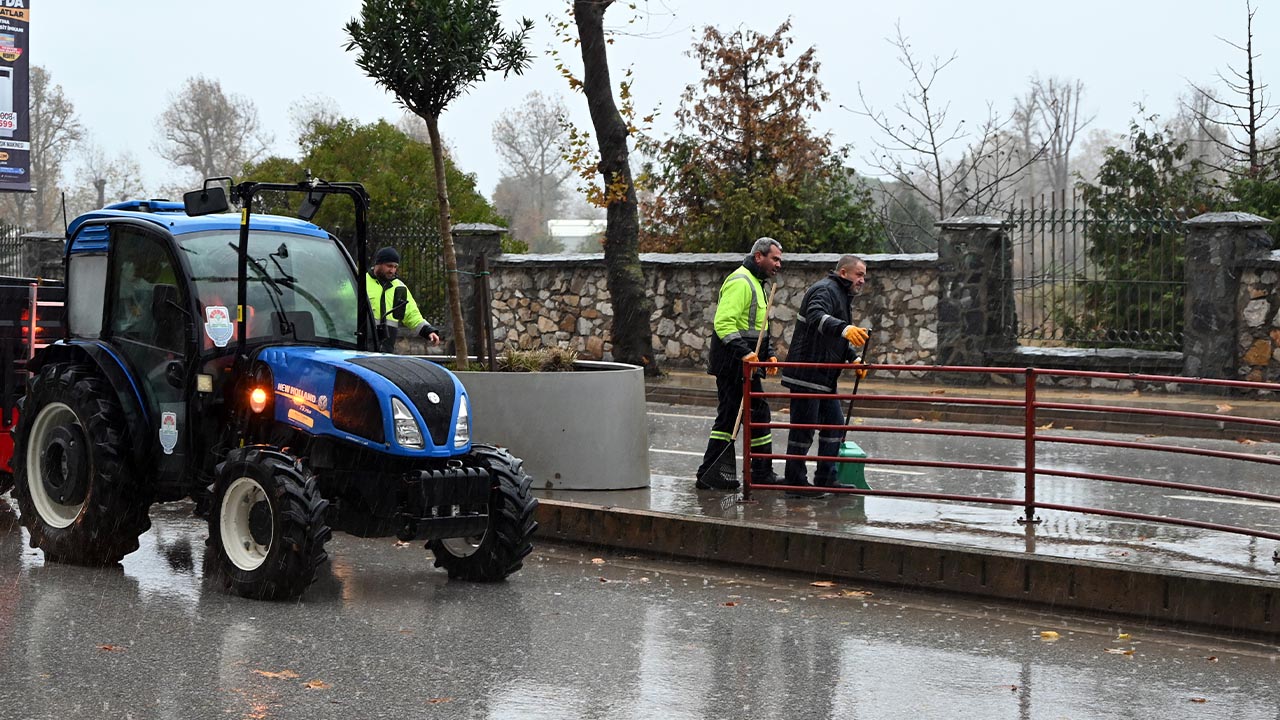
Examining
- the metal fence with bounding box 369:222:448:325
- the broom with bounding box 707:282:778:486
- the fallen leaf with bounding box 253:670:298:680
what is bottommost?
the fallen leaf with bounding box 253:670:298:680

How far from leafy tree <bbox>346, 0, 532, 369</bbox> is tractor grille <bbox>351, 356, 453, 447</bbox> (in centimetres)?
290

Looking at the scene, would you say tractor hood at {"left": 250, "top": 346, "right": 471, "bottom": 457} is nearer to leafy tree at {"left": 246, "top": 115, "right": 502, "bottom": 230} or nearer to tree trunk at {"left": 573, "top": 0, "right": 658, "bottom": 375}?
tree trunk at {"left": 573, "top": 0, "right": 658, "bottom": 375}

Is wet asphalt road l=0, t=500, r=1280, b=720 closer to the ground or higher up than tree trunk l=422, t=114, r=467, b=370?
closer to the ground

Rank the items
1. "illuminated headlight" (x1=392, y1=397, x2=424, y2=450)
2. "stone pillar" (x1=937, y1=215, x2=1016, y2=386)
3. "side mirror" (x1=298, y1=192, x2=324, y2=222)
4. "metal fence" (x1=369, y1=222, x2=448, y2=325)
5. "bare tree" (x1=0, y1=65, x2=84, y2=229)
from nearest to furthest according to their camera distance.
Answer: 1. "illuminated headlight" (x1=392, y1=397, x2=424, y2=450)
2. "side mirror" (x1=298, y1=192, x2=324, y2=222)
3. "stone pillar" (x1=937, y1=215, x2=1016, y2=386)
4. "metal fence" (x1=369, y1=222, x2=448, y2=325)
5. "bare tree" (x1=0, y1=65, x2=84, y2=229)

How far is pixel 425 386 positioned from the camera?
809 cm

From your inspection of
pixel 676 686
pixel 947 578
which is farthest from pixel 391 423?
pixel 947 578

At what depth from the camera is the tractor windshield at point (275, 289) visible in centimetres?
851

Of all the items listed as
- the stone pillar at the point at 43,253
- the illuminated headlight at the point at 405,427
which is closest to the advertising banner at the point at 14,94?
the stone pillar at the point at 43,253

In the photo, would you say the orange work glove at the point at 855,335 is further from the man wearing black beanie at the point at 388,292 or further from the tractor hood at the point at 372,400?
the man wearing black beanie at the point at 388,292

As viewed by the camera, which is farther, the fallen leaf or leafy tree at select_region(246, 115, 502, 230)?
leafy tree at select_region(246, 115, 502, 230)

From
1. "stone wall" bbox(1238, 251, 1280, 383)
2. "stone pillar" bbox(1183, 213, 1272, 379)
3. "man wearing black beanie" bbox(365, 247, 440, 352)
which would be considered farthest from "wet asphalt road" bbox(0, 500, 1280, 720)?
"stone wall" bbox(1238, 251, 1280, 383)

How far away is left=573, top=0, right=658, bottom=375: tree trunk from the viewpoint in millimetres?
21438

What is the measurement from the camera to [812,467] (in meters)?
12.6

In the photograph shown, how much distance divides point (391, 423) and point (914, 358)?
14.1m
